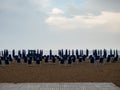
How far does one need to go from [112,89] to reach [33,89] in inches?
98.3

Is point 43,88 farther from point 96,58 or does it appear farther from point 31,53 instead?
point 31,53

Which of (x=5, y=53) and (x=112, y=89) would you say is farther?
(x=5, y=53)

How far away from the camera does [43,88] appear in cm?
1016

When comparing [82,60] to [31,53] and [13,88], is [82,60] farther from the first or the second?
[13,88]

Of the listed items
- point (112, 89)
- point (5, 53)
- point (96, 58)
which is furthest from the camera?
point (5, 53)

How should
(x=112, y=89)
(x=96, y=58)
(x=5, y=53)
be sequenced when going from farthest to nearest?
(x=5, y=53), (x=96, y=58), (x=112, y=89)

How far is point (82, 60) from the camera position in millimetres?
32312

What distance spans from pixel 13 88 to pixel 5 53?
982 inches

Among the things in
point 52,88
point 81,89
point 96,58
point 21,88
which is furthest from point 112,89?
point 96,58

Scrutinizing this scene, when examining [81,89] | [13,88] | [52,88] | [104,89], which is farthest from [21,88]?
[104,89]

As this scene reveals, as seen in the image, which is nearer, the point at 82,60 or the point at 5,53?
the point at 82,60

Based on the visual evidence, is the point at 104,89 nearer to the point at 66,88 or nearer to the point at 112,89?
the point at 112,89

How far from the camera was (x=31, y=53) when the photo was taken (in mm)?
36094

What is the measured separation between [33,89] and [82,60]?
22680mm
